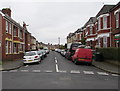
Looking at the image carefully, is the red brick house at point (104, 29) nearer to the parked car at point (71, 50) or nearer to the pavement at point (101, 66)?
the parked car at point (71, 50)

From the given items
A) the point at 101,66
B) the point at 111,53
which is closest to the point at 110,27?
the point at 111,53

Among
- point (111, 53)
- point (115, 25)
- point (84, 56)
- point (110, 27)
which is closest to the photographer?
point (84, 56)

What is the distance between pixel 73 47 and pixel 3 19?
439 inches

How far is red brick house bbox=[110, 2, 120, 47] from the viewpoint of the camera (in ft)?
58.5

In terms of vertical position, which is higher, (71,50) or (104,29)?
(104,29)

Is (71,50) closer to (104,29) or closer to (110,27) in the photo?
(104,29)

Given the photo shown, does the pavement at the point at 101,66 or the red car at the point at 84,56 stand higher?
the red car at the point at 84,56

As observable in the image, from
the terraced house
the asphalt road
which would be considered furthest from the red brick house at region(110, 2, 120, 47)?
the asphalt road

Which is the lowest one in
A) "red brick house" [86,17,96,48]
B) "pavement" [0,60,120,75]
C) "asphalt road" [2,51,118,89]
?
"pavement" [0,60,120,75]

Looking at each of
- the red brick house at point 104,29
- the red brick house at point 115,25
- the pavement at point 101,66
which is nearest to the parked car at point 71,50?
the red brick house at point 104,29

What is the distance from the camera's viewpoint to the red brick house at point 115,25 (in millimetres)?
17844

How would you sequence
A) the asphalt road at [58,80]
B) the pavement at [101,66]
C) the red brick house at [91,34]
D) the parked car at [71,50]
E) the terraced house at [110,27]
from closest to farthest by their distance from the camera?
the asphalt road at [58,80]
the pavement at [101,66]
the terraced house at [110,27]
the parked car at [71,50]
the red brick house at [91,34]

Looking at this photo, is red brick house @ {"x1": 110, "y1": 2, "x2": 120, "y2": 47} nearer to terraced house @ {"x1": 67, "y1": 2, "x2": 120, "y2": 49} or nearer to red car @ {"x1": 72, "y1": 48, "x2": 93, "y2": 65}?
terraced house @ {"x1": 67, "y1": 2, "x2": 120, "y2": 49}

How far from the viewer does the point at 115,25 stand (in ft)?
61.6
